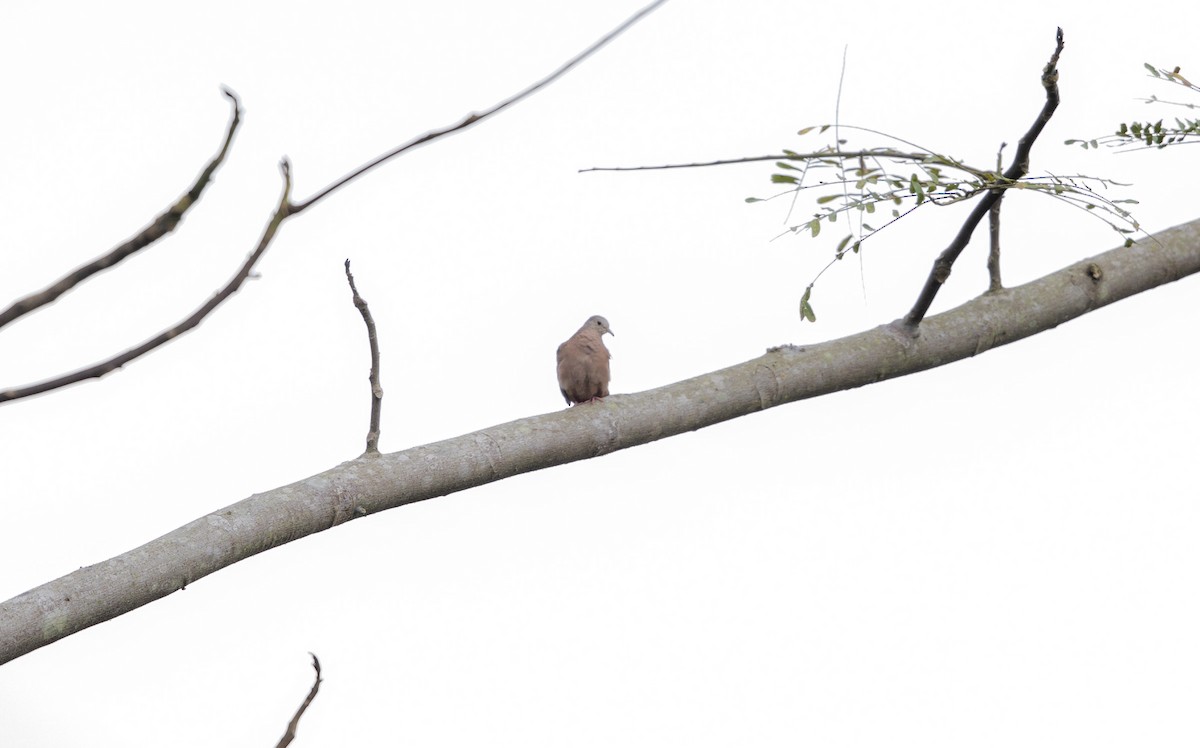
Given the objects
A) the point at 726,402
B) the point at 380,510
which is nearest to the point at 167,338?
the point at 380,510

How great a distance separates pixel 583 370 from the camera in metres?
4.63

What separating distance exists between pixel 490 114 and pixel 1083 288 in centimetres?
329

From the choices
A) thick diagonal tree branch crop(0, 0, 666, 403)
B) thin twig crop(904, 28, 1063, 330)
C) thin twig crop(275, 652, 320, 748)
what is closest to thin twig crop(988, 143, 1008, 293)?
thin twig crop(904, 28, 1063, 330)

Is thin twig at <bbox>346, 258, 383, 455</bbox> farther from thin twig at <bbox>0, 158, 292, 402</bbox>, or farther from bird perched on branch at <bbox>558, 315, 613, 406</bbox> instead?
thin twig at <bbox>0, 158, 292, 402</bbox>

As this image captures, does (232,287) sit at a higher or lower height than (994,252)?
lower

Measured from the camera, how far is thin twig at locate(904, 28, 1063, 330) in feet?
9.98

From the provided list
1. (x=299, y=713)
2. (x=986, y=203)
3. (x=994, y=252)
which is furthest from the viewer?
(x=994, y=252)

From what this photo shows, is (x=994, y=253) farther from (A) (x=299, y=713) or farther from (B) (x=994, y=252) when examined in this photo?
(A) (x=299, y=713)

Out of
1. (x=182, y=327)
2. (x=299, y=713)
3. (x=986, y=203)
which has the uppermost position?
(x=986, y=203)

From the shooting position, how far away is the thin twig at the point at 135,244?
2.34 ft

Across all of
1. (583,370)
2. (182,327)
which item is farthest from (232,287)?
(583,370)

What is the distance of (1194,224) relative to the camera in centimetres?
401

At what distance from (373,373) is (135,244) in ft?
8.56

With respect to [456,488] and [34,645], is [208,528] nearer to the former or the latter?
[34,645]
